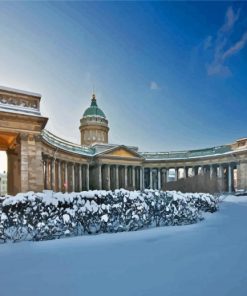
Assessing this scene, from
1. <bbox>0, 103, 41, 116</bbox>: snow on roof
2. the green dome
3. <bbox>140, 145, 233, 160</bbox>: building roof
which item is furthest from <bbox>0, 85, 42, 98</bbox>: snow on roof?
the green dome

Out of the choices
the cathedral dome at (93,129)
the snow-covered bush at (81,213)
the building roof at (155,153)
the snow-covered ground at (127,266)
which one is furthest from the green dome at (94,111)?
the snow-covered ground at (127,266)

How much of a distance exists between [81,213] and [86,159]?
152 ft

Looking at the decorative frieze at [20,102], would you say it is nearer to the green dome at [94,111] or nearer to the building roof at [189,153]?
the building roof at [189,153]

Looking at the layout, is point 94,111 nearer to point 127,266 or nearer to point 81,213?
point 81,213

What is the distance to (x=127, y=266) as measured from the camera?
20.4 ft

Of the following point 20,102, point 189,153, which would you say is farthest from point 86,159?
point 20,102

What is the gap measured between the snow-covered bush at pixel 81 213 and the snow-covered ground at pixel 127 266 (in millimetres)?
685

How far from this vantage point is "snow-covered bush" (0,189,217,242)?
9422 millimetres

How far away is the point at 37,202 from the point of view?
982 cm

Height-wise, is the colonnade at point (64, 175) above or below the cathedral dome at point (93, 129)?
below

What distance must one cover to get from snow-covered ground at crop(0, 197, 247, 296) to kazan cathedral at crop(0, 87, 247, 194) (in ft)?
45.1

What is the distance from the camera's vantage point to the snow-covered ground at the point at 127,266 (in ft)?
16.0

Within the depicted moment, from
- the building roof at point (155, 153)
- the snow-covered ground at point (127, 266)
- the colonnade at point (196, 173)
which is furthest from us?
the colonnade at point (196, 173)

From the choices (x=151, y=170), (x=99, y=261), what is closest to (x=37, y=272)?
(x=99, y=261)
